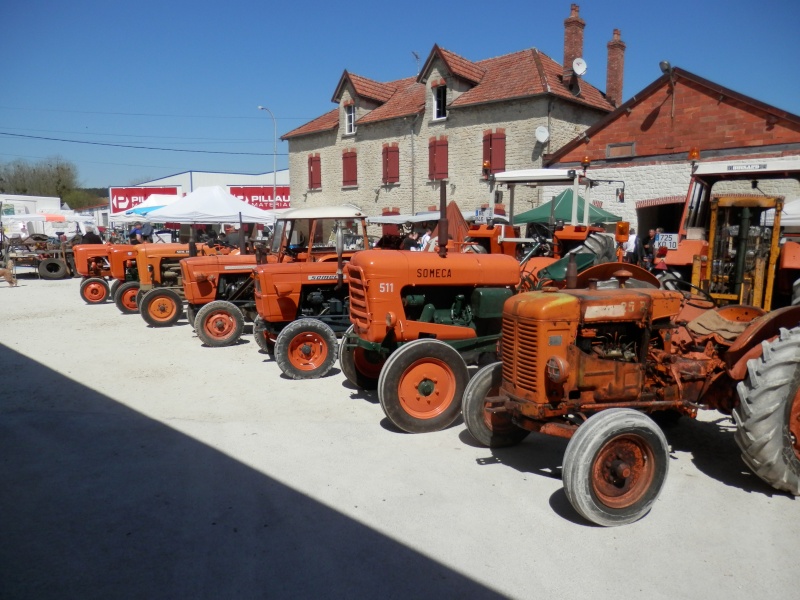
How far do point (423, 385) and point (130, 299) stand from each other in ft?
29.6

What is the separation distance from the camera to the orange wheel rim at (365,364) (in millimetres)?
6449

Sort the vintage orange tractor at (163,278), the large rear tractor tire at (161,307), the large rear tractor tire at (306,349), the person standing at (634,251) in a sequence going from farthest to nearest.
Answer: the person standing at (634,251)
the vintage orange tractor at (163,278)
the large rear tractor tire at (161,307)
the large rear tractor tire at (306,349)

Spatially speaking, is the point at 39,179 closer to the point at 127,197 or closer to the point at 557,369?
the point at 127,197

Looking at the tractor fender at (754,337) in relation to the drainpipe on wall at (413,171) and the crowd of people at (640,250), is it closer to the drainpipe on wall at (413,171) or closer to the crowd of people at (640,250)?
the crowd of people at (640,250)

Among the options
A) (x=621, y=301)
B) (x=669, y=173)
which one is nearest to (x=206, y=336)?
(x=621, y=301)

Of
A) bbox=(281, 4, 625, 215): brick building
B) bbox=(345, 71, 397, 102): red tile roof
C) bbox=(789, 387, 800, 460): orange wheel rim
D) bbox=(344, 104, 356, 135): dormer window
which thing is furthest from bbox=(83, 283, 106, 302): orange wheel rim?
bbox=(345, 71, 397, 102): red tile roof

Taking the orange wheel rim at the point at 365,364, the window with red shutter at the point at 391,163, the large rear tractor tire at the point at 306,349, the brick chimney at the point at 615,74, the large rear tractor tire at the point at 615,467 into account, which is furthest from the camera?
the window with red shutter at the point at 391,163

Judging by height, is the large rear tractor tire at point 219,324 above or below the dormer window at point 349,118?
below

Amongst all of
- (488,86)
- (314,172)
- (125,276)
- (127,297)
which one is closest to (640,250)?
(488,86)

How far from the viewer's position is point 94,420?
18.4ft

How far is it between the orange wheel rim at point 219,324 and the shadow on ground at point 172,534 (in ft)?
12.1

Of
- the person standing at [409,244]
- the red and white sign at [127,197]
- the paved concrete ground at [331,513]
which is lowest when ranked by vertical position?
the paved concrete ground at [331,513]

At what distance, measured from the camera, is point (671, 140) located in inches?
630

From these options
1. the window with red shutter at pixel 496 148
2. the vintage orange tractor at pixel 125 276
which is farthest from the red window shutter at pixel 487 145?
the vintage orange tractor at pixel 125 276
